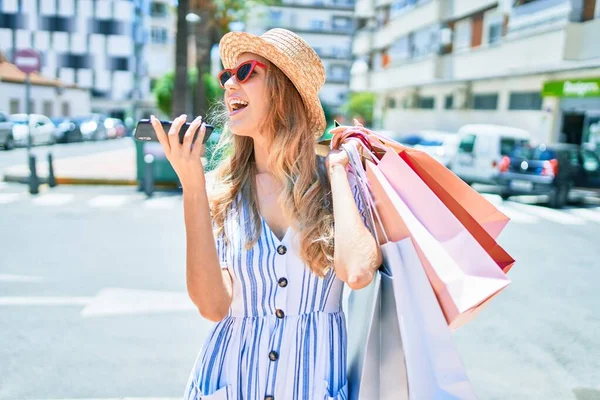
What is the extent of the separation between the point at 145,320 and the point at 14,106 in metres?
41.6

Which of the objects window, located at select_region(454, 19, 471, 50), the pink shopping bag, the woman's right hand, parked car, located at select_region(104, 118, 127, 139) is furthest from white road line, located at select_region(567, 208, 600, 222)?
parked car, located at select_region(104, 118, 127, 139)

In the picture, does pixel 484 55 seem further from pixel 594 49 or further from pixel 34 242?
pixel 34 242

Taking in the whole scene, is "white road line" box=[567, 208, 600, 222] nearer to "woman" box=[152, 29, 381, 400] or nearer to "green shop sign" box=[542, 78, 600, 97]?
"green shop sign" box=[542, 78, 600, 97]

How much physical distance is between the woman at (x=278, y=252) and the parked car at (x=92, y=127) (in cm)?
3485

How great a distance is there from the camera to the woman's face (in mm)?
1651

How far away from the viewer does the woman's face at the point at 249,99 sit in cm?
165

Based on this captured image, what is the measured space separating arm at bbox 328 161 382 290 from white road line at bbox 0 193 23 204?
10638mm

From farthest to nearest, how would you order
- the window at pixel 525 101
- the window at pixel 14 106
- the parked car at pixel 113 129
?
the window at pixel 14 106
the parked car at pixel 113 129
the window at pixel 525 101

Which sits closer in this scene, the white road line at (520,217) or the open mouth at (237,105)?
the open mouth at (237,105)

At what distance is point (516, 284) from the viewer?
19.9 feet

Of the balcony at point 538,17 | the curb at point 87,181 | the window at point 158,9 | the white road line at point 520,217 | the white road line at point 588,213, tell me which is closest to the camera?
the white road line at point 520,217

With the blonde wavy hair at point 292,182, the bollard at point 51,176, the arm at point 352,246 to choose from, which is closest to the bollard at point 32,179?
the bollard at point 51,176

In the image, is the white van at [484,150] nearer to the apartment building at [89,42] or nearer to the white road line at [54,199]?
the white road line at [54,199]

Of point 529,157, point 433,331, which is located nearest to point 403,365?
point 433,331
